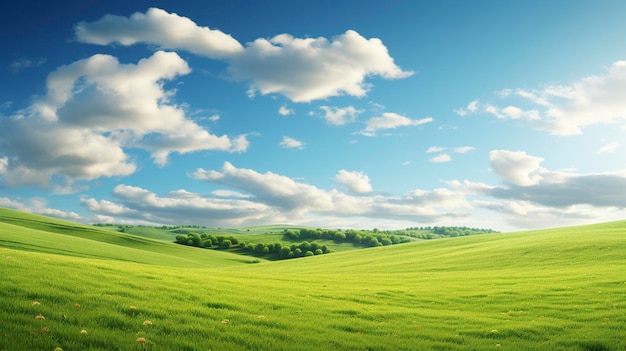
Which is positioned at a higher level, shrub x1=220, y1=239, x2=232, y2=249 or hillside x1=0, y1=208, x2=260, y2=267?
hillside x1=0, y1=208, x2=260, y2=267

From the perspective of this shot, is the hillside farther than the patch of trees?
No

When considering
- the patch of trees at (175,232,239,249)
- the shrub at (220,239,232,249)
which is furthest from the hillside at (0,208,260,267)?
the shrub at (220,239,232,249)

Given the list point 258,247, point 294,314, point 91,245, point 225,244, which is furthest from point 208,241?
point 294,314

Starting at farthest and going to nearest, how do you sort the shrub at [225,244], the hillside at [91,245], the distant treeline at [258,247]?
the shrub at [225,244]
the distant treeline at [258,247]
the hillside at [91,245]

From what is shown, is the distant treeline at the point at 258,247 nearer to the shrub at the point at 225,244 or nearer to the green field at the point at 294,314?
the shrub at the point at 225,244

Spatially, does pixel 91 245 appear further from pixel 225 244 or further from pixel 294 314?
pixel 294 314

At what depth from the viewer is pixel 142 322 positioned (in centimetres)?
1320

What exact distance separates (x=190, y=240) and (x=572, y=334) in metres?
161

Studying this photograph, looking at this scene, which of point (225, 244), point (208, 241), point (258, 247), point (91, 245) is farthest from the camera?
point (225, 244)

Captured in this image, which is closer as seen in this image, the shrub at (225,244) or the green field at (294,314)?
the green field at (294,314)

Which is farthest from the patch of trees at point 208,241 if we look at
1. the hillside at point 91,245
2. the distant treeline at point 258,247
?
the hillside at point 91,245

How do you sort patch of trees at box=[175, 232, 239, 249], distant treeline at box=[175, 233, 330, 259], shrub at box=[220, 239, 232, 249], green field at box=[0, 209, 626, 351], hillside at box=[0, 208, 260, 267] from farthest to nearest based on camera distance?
shrub at box=[220, 239, 232, 249]
patch of trees at box=[175, 232, 239, 249]
distant treeline at box=[175, 233, 330, 259]
hillside at box=[0, 208, 260, 267]
green field at box=[0, 209, 626, 351]

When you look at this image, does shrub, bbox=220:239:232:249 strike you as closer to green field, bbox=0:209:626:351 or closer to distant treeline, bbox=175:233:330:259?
distant treeline, bbox=175:233:330:259

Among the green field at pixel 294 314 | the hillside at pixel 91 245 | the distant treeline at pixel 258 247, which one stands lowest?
the distant treeline at pixel 258 247
